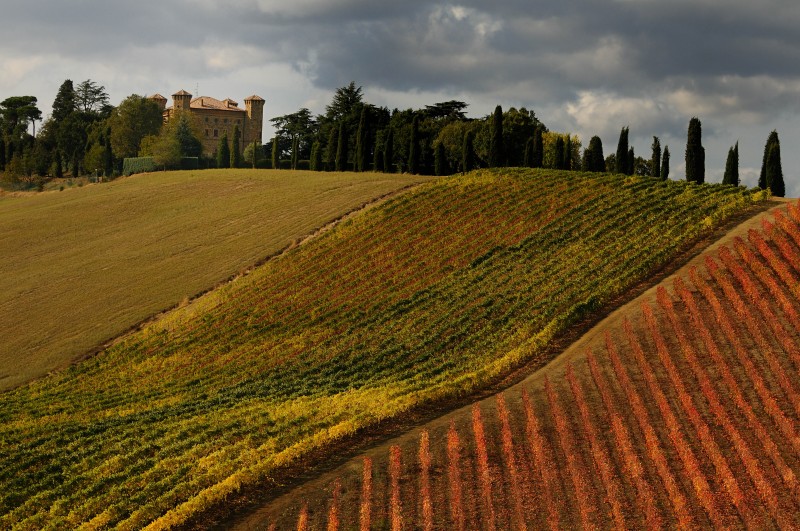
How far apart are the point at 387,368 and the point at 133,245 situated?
107 ft

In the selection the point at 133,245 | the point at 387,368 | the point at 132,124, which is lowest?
the point at 387,368

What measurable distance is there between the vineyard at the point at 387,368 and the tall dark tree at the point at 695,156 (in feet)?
12.9

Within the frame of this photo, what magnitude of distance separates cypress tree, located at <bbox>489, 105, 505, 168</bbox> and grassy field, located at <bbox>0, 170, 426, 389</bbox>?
20.0 ft

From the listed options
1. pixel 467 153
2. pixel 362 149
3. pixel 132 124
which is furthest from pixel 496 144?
pixel 132 124

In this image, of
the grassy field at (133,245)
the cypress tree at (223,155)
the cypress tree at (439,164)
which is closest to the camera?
the grassy field at (133,245)

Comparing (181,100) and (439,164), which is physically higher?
(181,100)

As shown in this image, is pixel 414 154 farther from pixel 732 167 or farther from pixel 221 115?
pixel 221 115

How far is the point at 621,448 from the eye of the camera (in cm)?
2341

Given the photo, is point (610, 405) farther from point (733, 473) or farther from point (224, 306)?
point (224, 306)

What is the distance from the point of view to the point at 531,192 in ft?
176

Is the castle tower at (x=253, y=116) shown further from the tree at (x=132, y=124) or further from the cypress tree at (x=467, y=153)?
the cypress tree at (x=467, y=153)

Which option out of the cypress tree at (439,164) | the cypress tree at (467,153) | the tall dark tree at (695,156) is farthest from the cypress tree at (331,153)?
the tall dark tree at (695,156)

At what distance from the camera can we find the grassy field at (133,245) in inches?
1767

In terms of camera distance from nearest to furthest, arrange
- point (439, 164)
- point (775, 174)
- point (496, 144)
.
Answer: point (775, 174) < point (496, 144) < point (439, 164)
